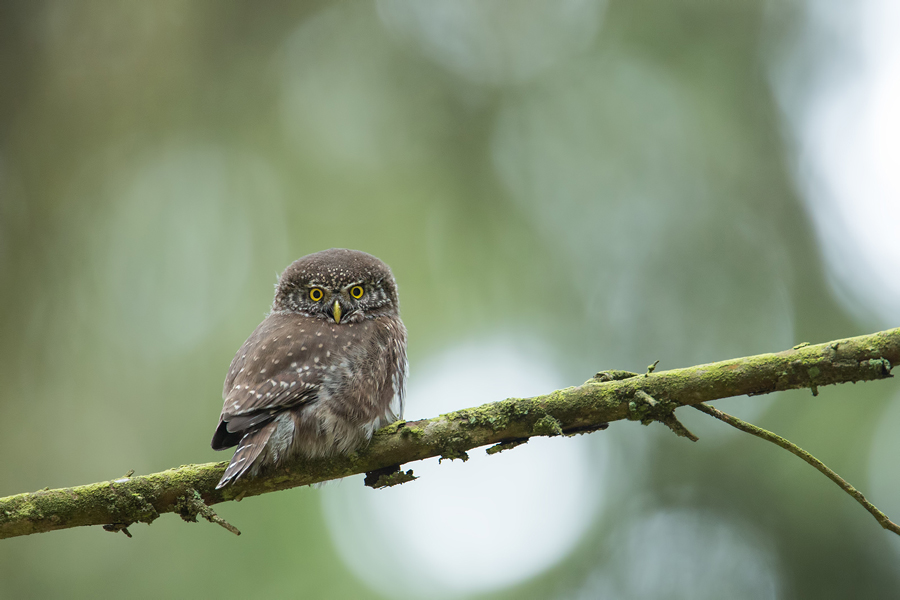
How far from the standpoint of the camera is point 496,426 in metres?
2.57

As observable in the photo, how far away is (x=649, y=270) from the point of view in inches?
300

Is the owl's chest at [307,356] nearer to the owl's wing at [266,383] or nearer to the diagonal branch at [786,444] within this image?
the owl's wing at [266,383]

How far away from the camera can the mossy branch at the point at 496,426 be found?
2.27 metres

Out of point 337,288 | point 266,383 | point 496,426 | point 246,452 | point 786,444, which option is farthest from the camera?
point 337,288

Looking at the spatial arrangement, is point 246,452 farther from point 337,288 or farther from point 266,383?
point 337,288

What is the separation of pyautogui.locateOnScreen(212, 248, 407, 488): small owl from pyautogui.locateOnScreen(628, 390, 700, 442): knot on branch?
1.13 m

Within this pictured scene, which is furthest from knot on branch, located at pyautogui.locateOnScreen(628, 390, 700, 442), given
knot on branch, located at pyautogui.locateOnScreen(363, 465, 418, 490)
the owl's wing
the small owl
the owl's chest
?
the owl's wing

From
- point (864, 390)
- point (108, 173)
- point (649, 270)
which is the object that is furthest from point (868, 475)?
point (108, 173)

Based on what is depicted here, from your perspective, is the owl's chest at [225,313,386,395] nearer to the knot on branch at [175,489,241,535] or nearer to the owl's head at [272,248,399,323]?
the owl's head at [272,248,399,323]

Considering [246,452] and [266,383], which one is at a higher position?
[266,383]

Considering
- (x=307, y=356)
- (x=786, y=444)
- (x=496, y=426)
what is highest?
(x=307, y=356)

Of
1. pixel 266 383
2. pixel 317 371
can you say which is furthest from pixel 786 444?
pixel 266 383

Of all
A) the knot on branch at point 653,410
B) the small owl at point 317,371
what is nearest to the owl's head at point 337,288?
the small owl at point 317,371

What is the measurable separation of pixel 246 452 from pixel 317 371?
0.55 m
